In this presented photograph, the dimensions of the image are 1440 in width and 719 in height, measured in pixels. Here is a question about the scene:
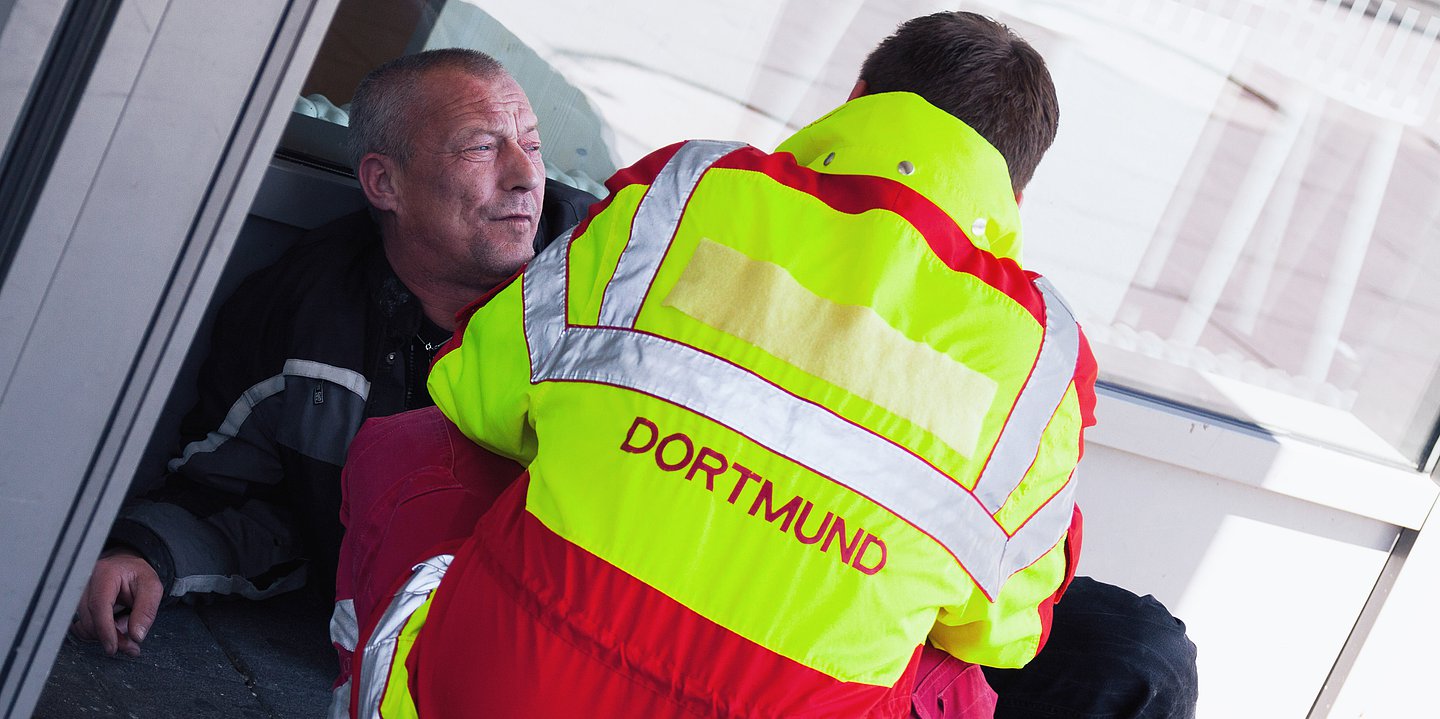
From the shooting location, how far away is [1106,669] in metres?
1.72

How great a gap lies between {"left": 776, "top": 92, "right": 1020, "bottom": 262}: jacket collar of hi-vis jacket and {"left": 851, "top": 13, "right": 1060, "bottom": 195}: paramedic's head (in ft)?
0.79

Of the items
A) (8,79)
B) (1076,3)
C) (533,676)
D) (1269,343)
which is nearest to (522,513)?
(533,676)

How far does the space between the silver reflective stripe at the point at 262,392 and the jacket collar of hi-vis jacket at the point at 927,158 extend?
981mm

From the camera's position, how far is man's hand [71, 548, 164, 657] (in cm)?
174

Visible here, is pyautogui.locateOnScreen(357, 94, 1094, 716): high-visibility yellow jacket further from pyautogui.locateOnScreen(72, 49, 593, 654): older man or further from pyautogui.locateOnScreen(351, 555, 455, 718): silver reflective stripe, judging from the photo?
pyautogui.locateOnScreen(72, 49, 593, 654): older man

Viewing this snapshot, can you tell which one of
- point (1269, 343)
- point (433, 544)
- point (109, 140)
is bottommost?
point (433, 544)

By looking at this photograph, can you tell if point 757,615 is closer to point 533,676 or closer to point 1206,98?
point 533,676

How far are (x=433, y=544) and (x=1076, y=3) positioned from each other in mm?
2013

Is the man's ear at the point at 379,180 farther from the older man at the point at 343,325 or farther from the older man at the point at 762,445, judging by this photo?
the older man at the point at 762,445

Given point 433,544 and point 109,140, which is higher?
point 109,140

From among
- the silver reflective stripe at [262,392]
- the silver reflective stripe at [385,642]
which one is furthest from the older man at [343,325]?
the silver reflective stripe at [385,642]

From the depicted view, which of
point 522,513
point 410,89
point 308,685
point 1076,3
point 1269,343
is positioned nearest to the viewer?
point 522,513

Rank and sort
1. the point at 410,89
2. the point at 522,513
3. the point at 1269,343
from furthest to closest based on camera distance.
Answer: the point at 1269,343 → the point at 410,89 → the point at 522,513

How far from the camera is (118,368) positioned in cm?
115
